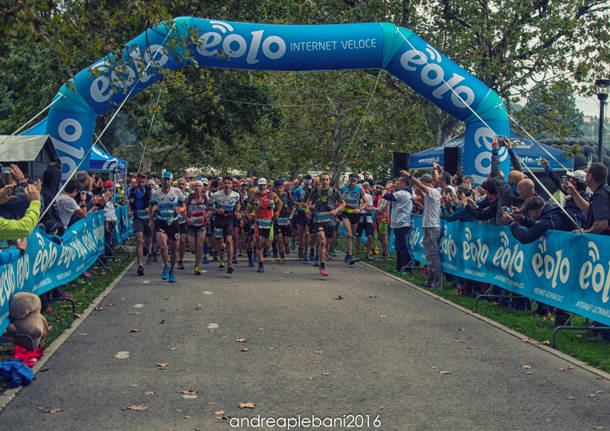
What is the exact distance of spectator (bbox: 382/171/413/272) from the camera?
17.2 metres

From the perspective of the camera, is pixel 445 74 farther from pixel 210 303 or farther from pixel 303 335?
pixel 303 335

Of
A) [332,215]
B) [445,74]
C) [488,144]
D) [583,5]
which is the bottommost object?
[332,215]

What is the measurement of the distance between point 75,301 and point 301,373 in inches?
215

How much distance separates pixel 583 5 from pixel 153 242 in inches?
658

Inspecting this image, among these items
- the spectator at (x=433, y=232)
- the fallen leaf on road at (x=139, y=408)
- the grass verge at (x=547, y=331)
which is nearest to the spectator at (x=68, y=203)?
the spectator at (x=433, y=232)

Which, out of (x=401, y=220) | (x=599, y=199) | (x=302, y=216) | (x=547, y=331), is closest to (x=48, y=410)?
(x=547, y=331)

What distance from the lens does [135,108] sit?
96.7ft

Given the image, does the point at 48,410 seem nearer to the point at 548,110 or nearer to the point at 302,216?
the point at 302,216

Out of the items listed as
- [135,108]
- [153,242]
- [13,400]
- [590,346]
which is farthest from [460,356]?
[135,108]

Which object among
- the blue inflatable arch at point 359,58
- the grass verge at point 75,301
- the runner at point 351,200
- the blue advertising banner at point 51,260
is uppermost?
the blue inflatable arch at point 359,58

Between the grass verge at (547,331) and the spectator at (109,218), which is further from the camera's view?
the spectator at (109,218)

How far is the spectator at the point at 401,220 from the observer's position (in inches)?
678

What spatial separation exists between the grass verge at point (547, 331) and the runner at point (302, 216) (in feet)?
20.3

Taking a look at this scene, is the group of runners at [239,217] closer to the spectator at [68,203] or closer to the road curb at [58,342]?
the road curb at [58,342]
